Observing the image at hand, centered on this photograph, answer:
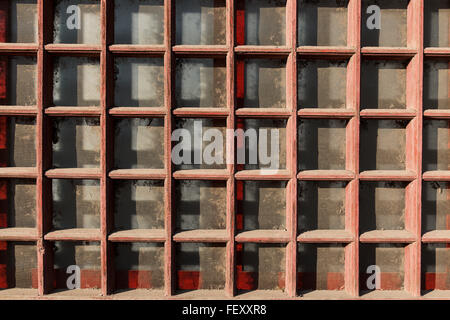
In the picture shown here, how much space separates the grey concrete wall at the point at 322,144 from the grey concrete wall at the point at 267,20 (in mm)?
979

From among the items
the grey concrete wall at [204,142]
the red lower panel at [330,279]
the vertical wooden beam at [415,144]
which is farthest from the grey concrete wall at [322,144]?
the red lower panel at [330,279]

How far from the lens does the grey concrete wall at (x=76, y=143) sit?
129 inches

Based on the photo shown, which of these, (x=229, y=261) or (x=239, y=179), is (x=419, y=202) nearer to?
(x=239, y=179)

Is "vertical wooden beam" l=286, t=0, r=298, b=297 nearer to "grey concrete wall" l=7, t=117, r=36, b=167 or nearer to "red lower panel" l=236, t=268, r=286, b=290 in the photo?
"red lower panel" l=236, t=268, r=286, b=290

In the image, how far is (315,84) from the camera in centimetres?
328

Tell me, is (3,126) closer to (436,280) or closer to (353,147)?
(353,147)

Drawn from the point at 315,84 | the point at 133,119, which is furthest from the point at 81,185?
the point at 315,84

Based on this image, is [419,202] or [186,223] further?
[186,223]

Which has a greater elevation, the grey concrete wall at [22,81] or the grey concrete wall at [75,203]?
the grey concrete wall at [22,81]

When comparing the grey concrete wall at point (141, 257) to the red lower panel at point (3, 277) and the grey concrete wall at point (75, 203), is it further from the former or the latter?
the red lower panel at point (3, 277)

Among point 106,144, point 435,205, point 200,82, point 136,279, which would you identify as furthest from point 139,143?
point 435,205

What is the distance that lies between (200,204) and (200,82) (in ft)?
4.43

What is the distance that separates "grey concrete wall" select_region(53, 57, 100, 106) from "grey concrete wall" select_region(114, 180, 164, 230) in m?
0.99
